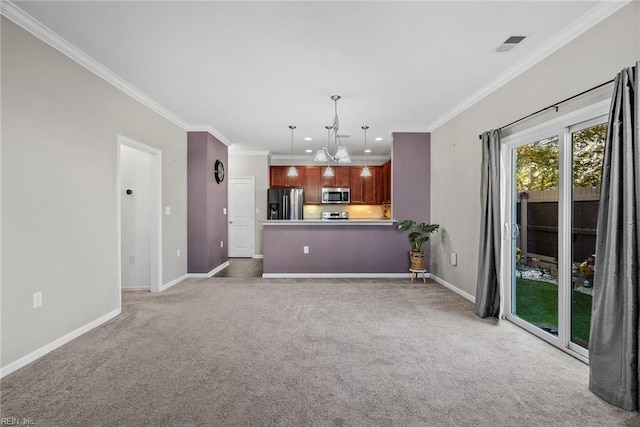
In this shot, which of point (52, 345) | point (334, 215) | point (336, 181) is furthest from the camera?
point (334, 215)

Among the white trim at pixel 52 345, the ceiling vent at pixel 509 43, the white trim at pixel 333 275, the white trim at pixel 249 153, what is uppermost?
the ceiling vent at pixel 509 43

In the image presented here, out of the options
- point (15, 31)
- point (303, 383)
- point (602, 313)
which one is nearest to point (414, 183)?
point (602, 313)

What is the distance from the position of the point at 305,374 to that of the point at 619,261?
2.11 metres

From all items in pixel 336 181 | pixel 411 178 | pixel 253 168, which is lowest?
pixel 411 178

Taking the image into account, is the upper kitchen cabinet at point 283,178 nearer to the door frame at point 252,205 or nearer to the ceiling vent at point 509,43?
the door frame at point 252,205

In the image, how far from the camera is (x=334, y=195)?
25.2ft

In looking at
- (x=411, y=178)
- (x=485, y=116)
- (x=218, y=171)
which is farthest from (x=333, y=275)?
(x=485, y=116)

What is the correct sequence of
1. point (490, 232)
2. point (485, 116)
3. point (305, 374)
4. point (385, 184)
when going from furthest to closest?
point (385, 184), point (485, 116), point (490, 232), point (305, 374)

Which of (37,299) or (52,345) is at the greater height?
(37,299)

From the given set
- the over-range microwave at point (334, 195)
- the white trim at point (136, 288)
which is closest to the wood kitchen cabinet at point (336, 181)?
the over-range microwave at point (334, 195)

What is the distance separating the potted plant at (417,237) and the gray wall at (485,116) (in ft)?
0.66

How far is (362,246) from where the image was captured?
5.29 m

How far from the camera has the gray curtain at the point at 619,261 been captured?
69.2 inches

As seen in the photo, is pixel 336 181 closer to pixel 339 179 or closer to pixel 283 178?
pixel 339 179
